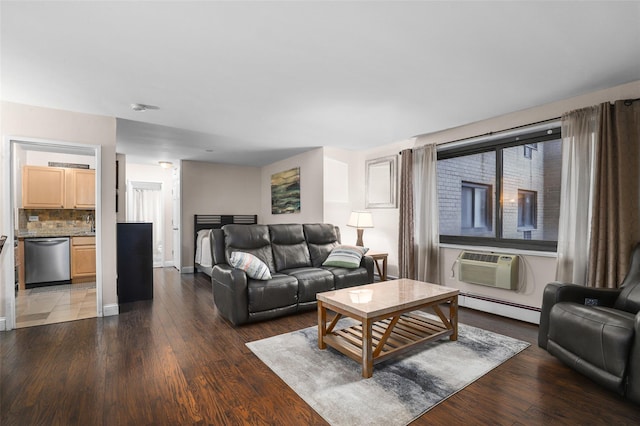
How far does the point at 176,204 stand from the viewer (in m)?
6.66

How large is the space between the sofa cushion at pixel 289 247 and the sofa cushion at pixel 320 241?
86mm

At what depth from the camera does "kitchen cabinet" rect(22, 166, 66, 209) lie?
15.9 ft

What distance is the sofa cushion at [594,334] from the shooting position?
1876mm

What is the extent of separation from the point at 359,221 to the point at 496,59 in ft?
9.98

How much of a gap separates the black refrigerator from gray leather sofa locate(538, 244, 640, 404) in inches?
185

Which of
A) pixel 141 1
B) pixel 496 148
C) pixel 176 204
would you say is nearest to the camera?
pixel 141 1

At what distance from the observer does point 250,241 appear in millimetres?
3879

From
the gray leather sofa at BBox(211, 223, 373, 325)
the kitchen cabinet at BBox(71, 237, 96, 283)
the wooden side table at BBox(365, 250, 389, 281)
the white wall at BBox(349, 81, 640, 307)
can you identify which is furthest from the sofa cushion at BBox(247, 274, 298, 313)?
the kitchen cabinet at BBox(71, 237, 96, 283)

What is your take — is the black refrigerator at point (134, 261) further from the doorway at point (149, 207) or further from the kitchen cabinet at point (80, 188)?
the doorway at point (149, 207)

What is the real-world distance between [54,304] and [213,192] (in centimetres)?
348

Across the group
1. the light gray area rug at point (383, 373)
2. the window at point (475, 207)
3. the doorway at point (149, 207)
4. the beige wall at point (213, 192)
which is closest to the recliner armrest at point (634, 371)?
the light gray area rug at point (383, 373)

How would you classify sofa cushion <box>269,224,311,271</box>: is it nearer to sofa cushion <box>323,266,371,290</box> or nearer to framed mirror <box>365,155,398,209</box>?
sofa cushion <box>323,266,371,290</box>

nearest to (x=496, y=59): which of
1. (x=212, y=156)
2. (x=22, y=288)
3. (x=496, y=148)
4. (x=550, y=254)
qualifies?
(x=496, y=148)

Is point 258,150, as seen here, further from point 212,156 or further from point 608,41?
point 608,41
